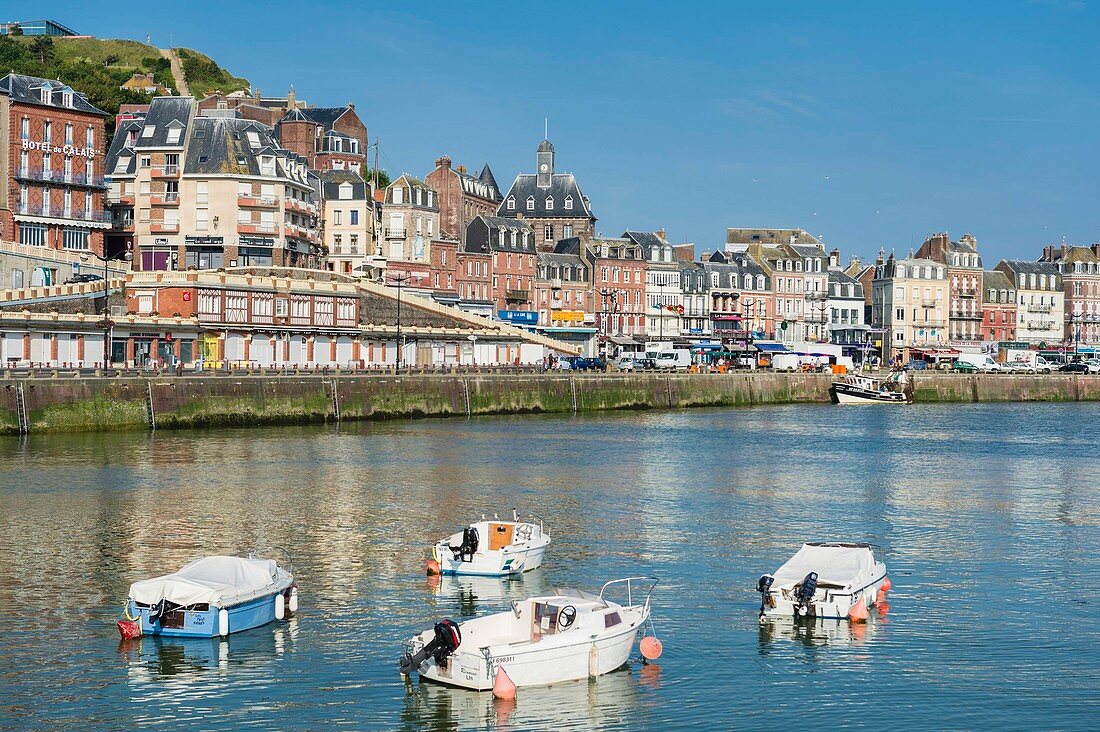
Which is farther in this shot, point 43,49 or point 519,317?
point 43,49

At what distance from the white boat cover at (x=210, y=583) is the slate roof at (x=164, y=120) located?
97779mm

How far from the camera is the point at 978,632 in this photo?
3678cm

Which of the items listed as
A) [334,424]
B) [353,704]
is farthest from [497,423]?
[353,704]

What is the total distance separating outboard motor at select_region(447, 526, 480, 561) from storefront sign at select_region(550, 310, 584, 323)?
117891 millimetres

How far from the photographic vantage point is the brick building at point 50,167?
117 meters

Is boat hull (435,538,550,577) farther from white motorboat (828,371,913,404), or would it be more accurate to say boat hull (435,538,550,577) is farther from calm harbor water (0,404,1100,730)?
white motorboat (828,371,913,404)

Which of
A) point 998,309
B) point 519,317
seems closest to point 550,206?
point 519,317

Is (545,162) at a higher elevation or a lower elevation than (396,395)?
higher

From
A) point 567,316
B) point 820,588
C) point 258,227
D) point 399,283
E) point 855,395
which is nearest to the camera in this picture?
point 820,588

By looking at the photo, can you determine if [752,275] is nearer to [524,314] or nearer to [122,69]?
[524,314]

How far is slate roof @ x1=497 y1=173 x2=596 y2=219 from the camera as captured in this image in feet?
574

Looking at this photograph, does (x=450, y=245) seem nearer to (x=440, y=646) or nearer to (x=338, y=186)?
(x=338, y=186)

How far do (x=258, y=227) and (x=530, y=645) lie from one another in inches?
3999

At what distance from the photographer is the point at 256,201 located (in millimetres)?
127562
